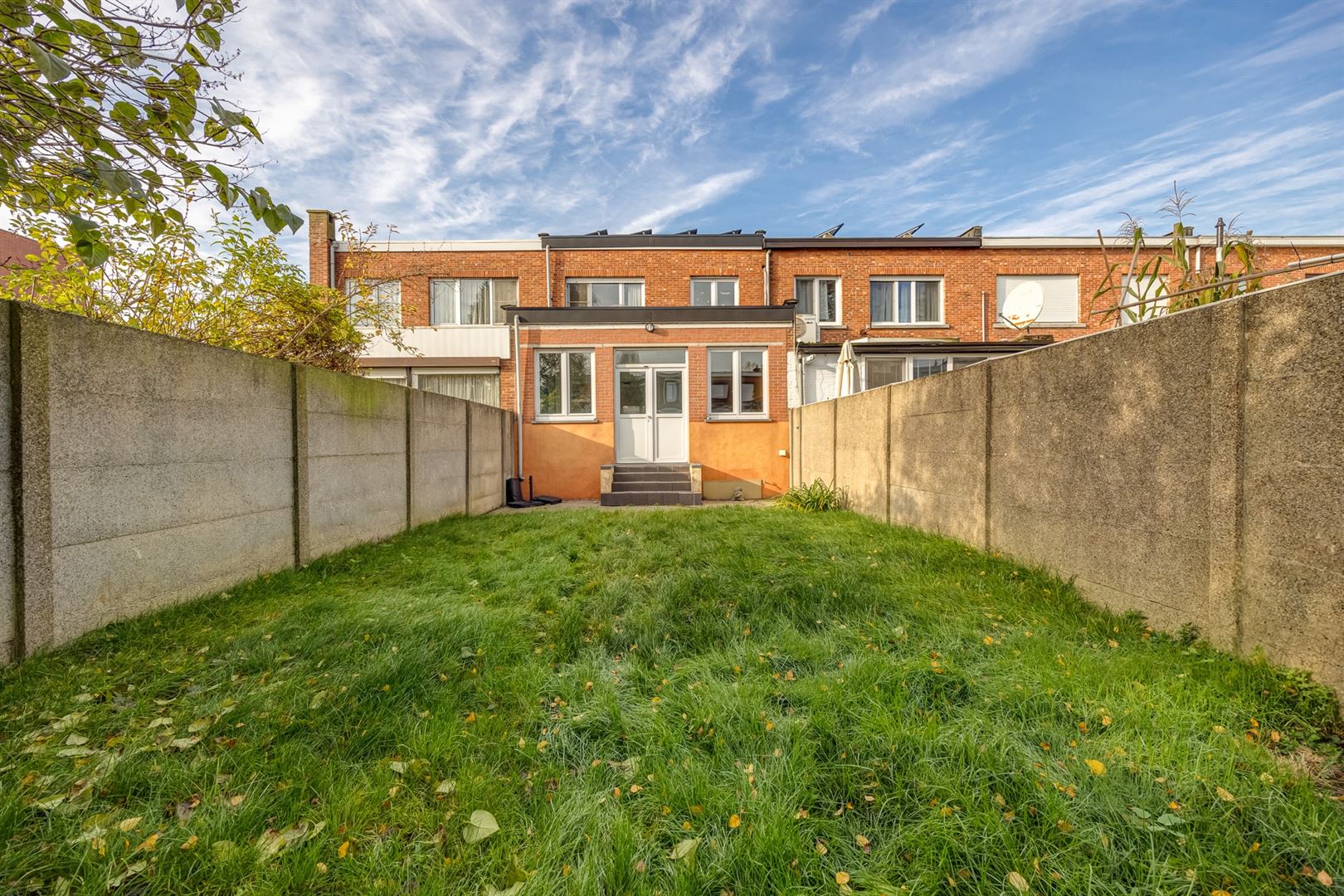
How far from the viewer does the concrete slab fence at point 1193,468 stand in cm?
208

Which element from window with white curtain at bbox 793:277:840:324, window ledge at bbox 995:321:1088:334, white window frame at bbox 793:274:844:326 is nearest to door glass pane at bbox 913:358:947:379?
white window frame at bbox 793:274:844:326

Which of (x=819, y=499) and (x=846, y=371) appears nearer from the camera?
(x=819, y=499)

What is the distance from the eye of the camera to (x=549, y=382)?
11.8 meters

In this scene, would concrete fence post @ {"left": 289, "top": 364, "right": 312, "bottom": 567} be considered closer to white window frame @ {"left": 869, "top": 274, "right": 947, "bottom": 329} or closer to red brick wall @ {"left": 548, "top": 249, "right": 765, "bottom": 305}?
red brick wall @ {"left": 548, "top": 249, "right": 765, "bottom": 305}

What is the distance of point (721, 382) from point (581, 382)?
10.5 ft

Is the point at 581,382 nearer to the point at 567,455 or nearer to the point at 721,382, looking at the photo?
the point at 567,455

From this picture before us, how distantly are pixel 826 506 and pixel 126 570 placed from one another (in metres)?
7.73

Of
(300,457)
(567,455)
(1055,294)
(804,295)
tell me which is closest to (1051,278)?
(1055,294)

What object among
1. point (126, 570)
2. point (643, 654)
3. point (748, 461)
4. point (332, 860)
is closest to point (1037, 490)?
point (643, 654)

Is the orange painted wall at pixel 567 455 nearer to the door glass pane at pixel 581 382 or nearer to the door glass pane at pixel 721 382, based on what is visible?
the door glass pane at pixel 581 382

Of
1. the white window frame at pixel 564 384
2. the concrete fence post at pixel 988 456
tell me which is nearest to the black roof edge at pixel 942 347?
the white window frame at pixel 564 384

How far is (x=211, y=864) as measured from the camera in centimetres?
150

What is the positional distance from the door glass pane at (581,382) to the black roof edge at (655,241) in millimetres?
3852

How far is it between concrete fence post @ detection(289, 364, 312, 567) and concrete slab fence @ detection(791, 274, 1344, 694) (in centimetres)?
604
